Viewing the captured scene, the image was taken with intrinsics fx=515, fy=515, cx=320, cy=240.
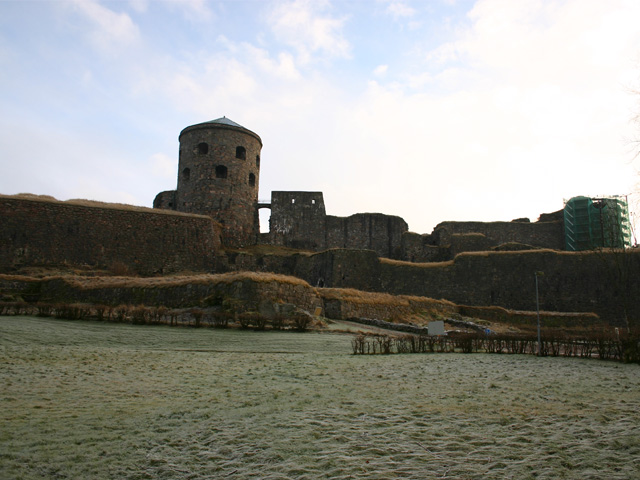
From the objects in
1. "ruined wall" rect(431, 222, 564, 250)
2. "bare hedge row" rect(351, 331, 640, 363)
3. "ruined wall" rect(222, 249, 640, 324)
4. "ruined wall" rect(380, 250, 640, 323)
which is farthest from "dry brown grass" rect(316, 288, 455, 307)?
"ruined wall" rect(431, 222, 564, 250)

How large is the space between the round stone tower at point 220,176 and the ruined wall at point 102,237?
343 cm

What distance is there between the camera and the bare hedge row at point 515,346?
37.9 ft

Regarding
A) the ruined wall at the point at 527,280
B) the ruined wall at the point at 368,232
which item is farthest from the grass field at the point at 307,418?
the ruined wall at the point at 368,232

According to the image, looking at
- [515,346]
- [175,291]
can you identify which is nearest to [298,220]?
[175,291]

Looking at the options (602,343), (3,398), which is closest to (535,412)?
(3,398)

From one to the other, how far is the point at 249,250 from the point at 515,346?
76.4 feet

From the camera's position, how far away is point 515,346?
511 inches

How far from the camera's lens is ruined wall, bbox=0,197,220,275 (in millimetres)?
25984

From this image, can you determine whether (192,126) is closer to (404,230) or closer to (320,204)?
(320,204)

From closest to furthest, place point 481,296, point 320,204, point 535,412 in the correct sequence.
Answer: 1. point 535,412
2. point 481,296
3. point 320,204

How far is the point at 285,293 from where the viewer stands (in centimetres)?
1886

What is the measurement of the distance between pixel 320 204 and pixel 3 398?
112ft

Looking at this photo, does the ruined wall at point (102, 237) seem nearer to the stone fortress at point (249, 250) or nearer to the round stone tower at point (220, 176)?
the stone fortress at point (249, 250)

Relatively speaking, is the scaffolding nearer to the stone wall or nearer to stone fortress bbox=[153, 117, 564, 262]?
stone fortress bbox=[153, 117, 564, 262]
